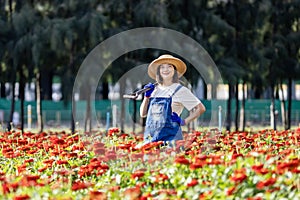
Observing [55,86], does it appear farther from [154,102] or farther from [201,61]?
[154,102]

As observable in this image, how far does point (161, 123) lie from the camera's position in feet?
24.7

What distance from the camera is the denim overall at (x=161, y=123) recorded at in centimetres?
754

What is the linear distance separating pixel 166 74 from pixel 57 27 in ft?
30.9

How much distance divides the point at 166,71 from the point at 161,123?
58cm

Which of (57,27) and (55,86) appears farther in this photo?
(55,86)

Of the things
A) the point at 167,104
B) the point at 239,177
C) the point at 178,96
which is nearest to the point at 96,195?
the point at 239,177

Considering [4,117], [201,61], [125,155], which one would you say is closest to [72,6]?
[201,61]

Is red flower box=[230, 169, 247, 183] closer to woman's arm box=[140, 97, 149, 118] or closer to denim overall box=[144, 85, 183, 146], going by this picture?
denim overall box=[144, 85, 183, 146]

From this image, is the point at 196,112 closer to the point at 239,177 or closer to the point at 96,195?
the point at 239,177

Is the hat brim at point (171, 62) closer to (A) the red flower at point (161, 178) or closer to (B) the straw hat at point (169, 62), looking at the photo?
(B) the straw hat at point (169, 62)

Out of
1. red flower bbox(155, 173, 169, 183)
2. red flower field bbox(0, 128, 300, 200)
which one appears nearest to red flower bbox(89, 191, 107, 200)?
red flower field bbox(0, 128, 300, 200)

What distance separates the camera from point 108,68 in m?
17.3

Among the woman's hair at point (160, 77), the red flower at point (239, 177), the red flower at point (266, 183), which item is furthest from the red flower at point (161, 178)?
the woman's hair at point (160, 77)

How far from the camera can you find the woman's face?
778 centimetres
